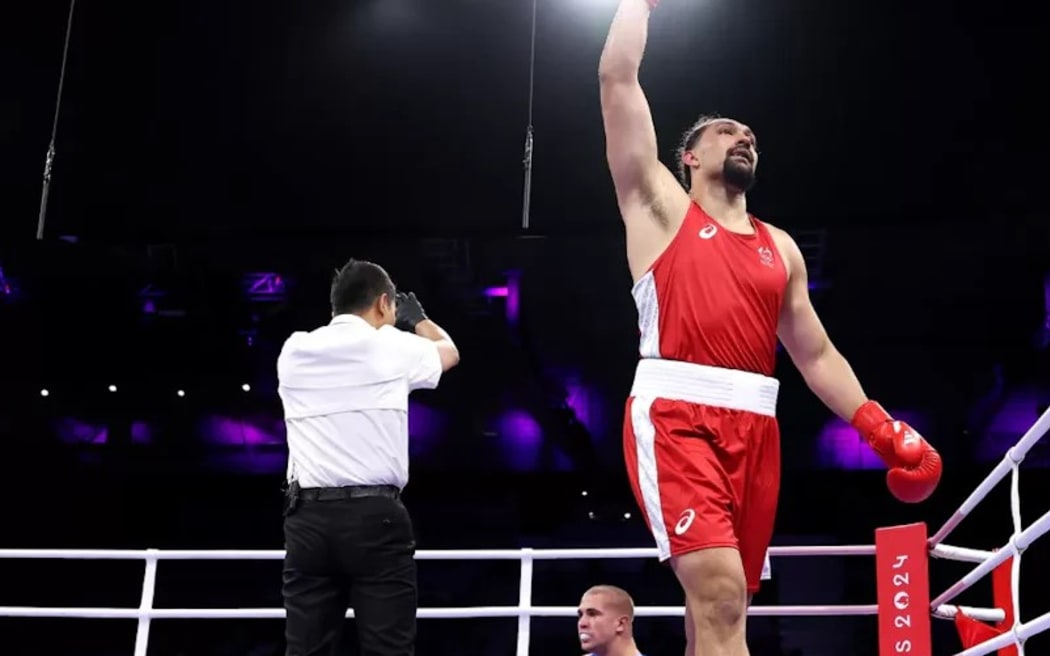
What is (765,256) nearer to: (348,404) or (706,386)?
(706,386)

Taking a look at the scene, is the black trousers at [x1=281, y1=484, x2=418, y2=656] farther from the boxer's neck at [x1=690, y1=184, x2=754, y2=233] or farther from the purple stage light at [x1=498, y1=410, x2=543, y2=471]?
the purple stage light at [x1=498, y1=410, x2=543, y2=471]

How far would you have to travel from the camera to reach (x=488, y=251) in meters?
8.33

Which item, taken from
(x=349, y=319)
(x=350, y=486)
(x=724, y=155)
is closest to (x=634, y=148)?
(x=724, y=155)

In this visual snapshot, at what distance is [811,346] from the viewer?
8.07ft

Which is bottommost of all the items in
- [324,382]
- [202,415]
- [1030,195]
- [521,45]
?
[324,382]

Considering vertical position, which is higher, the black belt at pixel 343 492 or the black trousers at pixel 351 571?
the black belt at pixel 343 492

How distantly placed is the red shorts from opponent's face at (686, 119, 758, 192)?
0.49 metres

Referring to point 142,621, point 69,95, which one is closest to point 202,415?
point 69,95

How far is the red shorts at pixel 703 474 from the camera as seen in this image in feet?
6.70

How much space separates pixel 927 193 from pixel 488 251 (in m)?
2.99

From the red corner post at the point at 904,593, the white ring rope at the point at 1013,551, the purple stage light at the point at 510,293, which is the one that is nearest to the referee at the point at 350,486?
the white ring rope at the point at 1013,551

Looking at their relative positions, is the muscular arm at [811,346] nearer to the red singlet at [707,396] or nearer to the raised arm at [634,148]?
the red singlet at [707,396]

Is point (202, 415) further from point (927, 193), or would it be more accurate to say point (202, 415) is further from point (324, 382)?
point (324, 382)

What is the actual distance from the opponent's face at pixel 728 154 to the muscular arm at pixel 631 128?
0.45 feet
